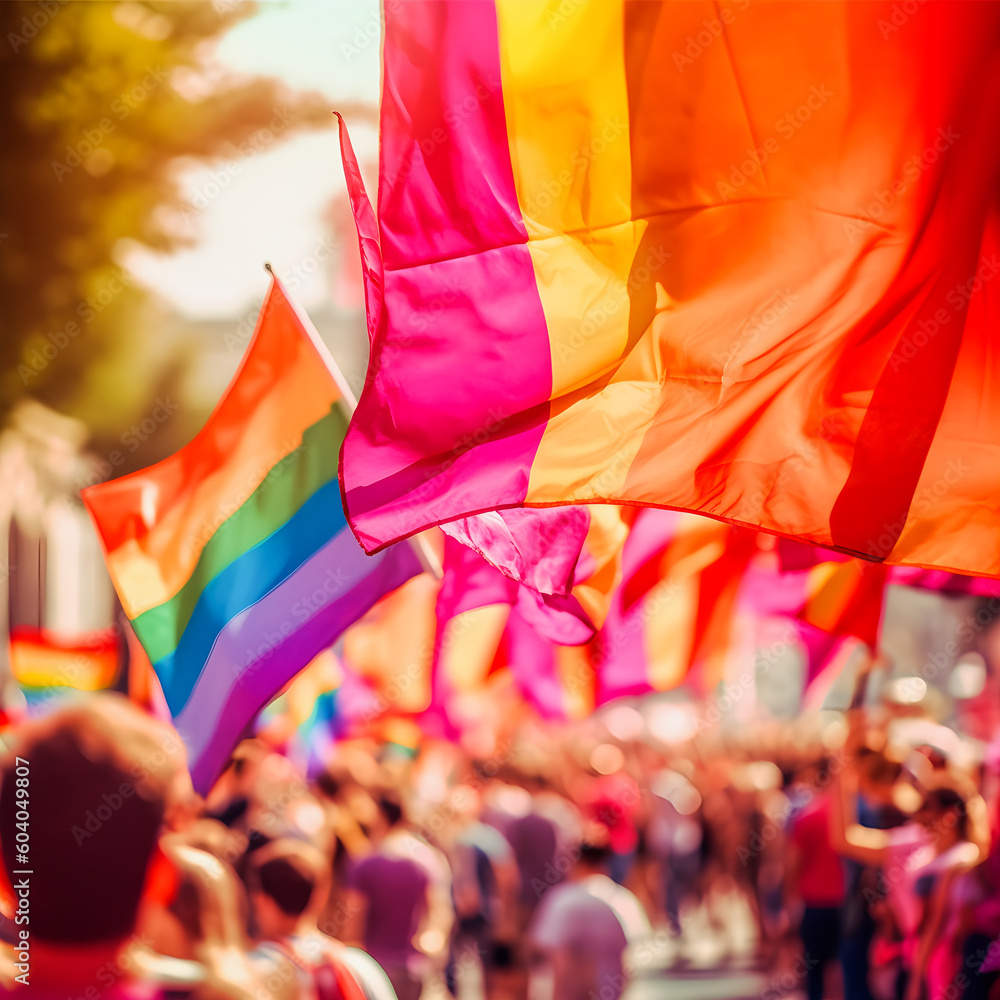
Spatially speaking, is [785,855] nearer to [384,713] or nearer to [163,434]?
[384,713]

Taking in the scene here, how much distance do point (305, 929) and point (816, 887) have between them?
2755mm

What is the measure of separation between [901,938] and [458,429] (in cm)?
341

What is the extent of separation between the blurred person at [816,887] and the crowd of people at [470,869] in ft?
0.03

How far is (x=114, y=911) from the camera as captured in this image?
4.86 ft

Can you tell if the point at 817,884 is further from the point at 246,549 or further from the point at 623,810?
the point at 246,549

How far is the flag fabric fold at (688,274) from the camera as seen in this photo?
1.97 meters

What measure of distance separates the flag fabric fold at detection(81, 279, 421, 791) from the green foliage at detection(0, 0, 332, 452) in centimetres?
482

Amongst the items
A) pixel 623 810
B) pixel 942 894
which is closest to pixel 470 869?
pixel 623 810

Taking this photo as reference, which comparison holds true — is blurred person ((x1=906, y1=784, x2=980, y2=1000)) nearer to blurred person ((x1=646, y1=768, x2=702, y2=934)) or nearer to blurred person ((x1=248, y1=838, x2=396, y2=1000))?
blurred person ((x1=248, y1=838, x2=396, y2=1000))

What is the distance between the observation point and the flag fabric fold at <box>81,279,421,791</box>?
3059 mm

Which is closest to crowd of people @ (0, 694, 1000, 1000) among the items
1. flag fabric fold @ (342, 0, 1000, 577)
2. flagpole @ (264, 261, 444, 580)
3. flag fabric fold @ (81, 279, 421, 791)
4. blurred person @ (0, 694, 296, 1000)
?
blurred person @ (0, 694, 296, 1000)

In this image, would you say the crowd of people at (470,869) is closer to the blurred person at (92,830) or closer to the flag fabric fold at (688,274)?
the blurred person at (92,830)

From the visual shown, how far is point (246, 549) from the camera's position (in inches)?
127

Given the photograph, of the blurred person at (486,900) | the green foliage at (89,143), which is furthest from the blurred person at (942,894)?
the green foliage at (89,143)
